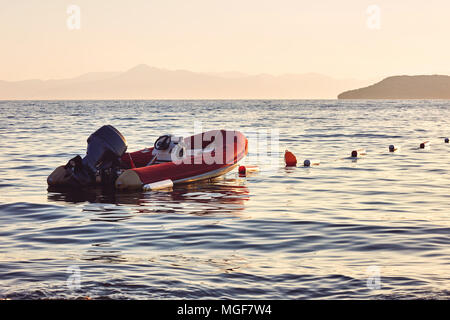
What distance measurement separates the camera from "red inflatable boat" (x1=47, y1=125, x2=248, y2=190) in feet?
50.8

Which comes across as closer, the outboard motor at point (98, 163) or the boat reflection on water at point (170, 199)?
the boat reflection on water at point (170, 199)

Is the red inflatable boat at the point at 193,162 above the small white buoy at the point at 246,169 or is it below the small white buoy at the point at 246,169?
above

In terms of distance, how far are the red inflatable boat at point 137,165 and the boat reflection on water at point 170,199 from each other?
264 mm

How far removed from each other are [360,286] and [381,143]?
27.3 metres

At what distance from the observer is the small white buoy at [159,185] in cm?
1548

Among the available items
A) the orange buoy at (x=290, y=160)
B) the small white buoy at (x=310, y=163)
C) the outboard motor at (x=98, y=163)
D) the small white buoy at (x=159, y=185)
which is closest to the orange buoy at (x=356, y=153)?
the small white buoy at (x=310, y=163)

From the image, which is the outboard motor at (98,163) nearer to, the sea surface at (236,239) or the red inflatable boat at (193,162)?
the sea surface at (236,239)

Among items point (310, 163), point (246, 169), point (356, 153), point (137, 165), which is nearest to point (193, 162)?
point (137, 165)

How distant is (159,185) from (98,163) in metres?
1.69

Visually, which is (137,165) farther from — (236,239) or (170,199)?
(236,239)

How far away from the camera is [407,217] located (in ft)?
38.1

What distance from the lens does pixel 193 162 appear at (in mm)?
17062
